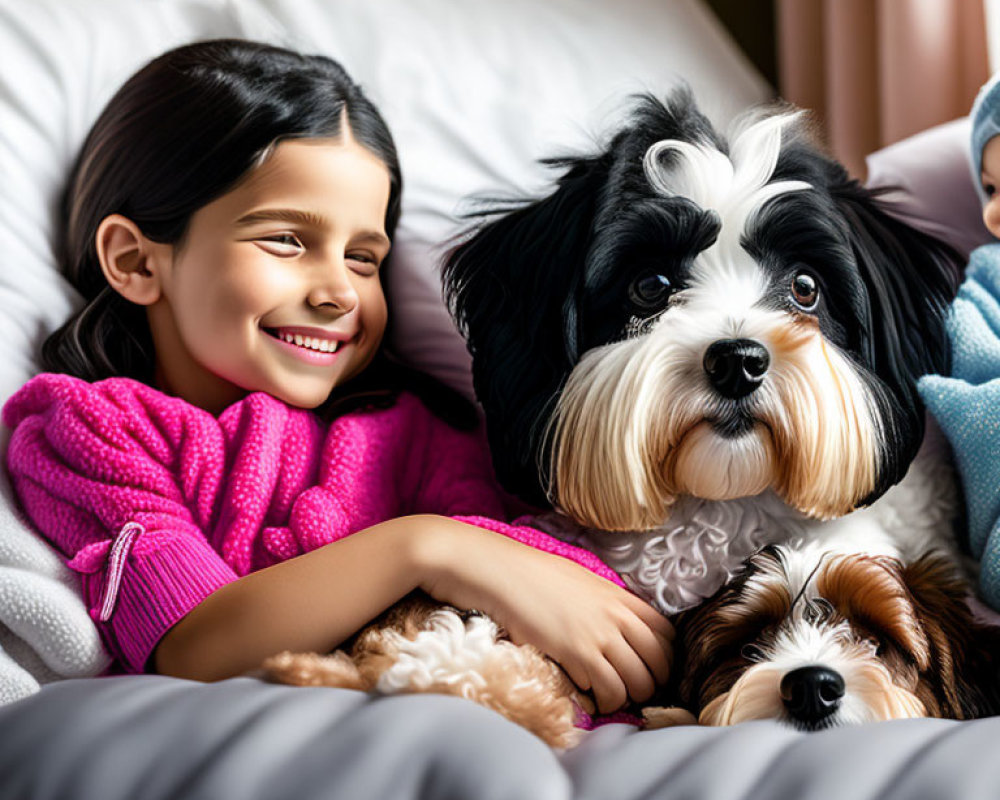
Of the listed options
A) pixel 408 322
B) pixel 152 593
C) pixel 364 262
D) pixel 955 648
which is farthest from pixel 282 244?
pixel 955 648

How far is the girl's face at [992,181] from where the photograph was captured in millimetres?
1267

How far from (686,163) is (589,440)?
0.91ft

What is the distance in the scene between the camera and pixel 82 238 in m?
1.38

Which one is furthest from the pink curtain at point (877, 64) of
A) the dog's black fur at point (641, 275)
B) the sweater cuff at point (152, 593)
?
the sweater cuff at point (152, 593)

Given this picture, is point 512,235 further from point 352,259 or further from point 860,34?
point 860,34

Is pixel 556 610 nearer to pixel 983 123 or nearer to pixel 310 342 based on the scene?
pixel 310 342

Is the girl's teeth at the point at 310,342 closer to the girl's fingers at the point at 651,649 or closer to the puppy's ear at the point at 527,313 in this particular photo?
the puppy's ear at the point at 527,313

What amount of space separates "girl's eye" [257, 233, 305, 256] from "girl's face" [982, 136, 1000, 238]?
2.67ft

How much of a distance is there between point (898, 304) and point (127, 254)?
0.91 meters

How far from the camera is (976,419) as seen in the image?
1.08 m

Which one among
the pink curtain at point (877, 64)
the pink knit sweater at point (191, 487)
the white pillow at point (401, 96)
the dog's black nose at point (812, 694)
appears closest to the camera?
the dog's black nose at point (812, 694)

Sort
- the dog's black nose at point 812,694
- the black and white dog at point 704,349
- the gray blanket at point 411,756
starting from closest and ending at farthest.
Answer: the gray blanket at point 411,756 < the dog's black nose at point 812,694 < the black and white dog at point 704,349

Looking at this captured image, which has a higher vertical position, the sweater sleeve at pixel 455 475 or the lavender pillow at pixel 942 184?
the lavender pillow at pixel 942 184

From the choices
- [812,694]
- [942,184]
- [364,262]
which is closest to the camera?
[812,694]
